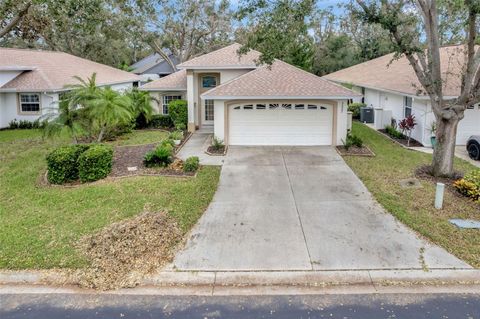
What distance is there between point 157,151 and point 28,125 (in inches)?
522

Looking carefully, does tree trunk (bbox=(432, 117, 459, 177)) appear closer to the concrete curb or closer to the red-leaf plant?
the red-leaf plant

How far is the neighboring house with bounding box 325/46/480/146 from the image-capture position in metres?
16.5

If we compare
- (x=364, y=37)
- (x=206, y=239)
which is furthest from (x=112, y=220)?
(x=364, y=37)

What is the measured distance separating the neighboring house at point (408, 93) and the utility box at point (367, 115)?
600 mm

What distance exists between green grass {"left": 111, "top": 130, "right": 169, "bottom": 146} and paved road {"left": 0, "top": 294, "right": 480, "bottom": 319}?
40.5 ft

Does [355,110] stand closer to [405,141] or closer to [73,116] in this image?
[405,141]

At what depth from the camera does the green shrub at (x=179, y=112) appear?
69.3 ft

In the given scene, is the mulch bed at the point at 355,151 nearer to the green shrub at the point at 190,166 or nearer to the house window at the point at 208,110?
the green shrub at the point at 190,166

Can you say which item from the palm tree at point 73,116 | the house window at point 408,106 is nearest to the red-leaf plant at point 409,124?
the house window at point 408,106

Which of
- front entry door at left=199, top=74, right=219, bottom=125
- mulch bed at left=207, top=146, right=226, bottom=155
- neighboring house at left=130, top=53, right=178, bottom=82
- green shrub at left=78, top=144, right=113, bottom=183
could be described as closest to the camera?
green shrub at left=78, top=144, right=113, bottom=183

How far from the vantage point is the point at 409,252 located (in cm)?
757

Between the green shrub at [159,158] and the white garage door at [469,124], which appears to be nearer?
the green shrub at [159,158]

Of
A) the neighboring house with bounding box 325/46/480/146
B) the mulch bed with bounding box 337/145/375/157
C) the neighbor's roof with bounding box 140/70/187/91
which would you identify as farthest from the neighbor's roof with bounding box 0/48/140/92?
the neighboring house with bounding box 325/46/480/146

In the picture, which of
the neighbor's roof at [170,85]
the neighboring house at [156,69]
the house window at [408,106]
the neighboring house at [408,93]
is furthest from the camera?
the neighboring house at [156,69]
